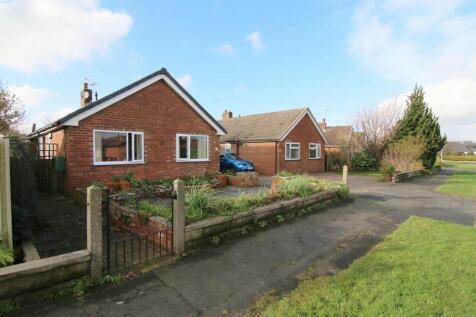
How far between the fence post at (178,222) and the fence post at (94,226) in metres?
1.27

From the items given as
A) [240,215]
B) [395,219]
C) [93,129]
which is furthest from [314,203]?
[93,129]

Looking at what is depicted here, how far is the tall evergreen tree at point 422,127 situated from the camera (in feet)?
78.1

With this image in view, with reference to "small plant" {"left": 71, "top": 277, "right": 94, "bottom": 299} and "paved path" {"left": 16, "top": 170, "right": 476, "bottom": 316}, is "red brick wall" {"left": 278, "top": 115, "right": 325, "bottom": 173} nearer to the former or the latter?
"paved path" {"left": 16, "top": 170, "right": 476, "bottom": 316}

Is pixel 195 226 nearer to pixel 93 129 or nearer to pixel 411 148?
pixel 93 129

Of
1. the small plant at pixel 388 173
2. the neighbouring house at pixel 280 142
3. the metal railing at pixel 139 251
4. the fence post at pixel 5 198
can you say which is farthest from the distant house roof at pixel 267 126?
the fence post at pixel 5 198

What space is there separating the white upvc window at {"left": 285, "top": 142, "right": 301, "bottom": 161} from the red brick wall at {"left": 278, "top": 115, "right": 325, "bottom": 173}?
10.4 inches

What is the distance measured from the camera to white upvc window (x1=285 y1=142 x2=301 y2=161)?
20797 millimetres

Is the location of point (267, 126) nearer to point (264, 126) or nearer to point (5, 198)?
point (264, 126)

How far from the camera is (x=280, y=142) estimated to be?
20.0 m

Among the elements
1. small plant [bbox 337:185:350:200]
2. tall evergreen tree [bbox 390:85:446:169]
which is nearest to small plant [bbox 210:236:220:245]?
small plant [bbox 337:185:350:200]

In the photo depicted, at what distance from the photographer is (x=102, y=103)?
10.2 m

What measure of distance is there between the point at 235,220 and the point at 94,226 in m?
2.87

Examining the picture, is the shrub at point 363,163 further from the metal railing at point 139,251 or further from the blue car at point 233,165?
the metal railing at point 139,251

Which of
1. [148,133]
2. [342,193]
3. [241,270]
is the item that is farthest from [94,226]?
[342,193]
